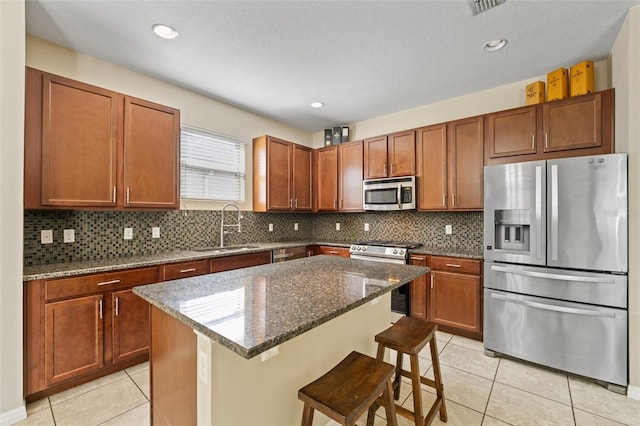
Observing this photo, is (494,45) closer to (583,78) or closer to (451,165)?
(583,78)

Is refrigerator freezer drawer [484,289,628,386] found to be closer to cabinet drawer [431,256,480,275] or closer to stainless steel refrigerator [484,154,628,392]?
stainless steel refrigerator [484,154,628,392]

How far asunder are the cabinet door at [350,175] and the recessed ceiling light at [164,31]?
2643 mm

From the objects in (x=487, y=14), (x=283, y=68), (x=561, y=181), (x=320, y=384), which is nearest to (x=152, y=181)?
(x=283, y=68)

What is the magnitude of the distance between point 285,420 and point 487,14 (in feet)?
9.85

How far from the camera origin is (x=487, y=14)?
2.12 metres

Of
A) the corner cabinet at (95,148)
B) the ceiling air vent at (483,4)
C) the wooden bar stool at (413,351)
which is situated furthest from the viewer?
the corner cabinet at (95,148)

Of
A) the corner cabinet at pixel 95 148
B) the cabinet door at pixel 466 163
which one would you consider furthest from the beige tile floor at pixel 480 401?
the cabinet door at pixel 466 163

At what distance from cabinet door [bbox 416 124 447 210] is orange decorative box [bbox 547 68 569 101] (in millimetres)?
1022

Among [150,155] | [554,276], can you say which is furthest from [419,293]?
[150,155]

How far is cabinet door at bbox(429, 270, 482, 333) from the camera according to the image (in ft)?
9.78

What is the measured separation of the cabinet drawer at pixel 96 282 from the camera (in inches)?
79.9

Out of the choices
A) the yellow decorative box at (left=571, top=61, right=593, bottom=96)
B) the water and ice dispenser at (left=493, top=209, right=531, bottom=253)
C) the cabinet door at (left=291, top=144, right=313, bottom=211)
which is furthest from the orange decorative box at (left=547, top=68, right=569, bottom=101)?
the cabinet door at (left=291, top=144, right=313, bottom=211)

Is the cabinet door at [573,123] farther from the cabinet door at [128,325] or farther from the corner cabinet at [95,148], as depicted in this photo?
the cabinet door at [128,325]

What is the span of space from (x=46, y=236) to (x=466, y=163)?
13.6 feet
